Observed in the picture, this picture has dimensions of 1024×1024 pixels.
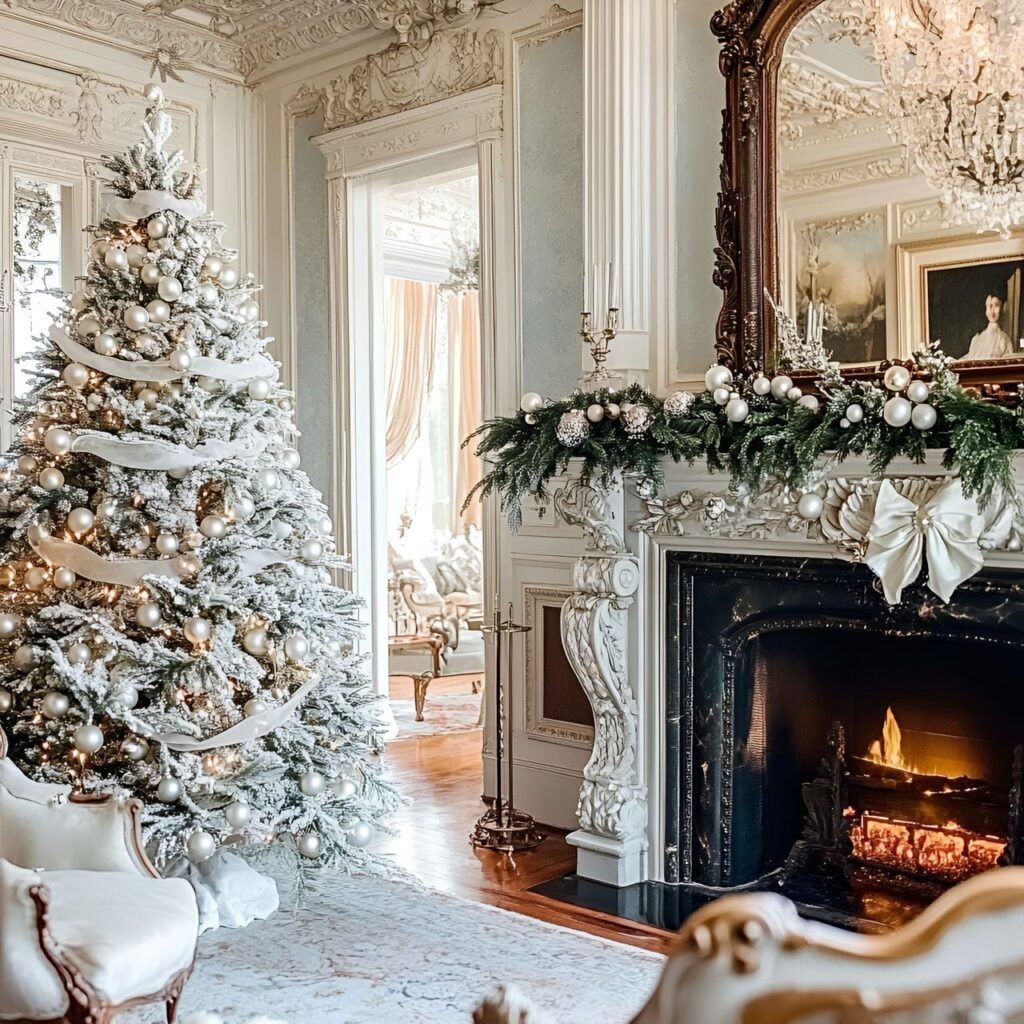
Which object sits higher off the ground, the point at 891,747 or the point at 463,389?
the point at 463,389

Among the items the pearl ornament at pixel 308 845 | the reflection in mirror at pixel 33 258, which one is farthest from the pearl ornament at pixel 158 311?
the reflection in mirror at pixel 33 258

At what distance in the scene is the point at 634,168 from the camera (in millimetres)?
3906

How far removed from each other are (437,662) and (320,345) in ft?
7.41

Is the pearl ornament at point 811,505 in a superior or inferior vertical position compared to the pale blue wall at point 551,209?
inferior

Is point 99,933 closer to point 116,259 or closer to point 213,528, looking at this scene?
point 213,528

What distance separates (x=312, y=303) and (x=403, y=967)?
350 centimetres

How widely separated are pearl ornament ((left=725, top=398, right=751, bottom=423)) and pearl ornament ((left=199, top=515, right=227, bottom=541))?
1507mm

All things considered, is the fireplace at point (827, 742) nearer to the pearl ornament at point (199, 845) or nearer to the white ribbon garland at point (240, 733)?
the white ribbon garland at point (240, 733)

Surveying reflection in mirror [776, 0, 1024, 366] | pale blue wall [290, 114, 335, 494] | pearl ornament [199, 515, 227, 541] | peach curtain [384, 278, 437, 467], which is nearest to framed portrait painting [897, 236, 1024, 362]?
reflection in mirror [776, 0, 1024, 366]

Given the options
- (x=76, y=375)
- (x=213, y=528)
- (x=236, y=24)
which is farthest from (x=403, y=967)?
(x=236, y=24)

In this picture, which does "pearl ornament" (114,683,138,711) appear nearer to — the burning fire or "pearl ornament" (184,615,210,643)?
"pearl ornament" (184,615,210,643)

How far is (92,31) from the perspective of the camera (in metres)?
5.25

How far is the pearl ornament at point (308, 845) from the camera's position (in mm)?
3295

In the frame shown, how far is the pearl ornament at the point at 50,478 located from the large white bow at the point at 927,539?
2.29m
